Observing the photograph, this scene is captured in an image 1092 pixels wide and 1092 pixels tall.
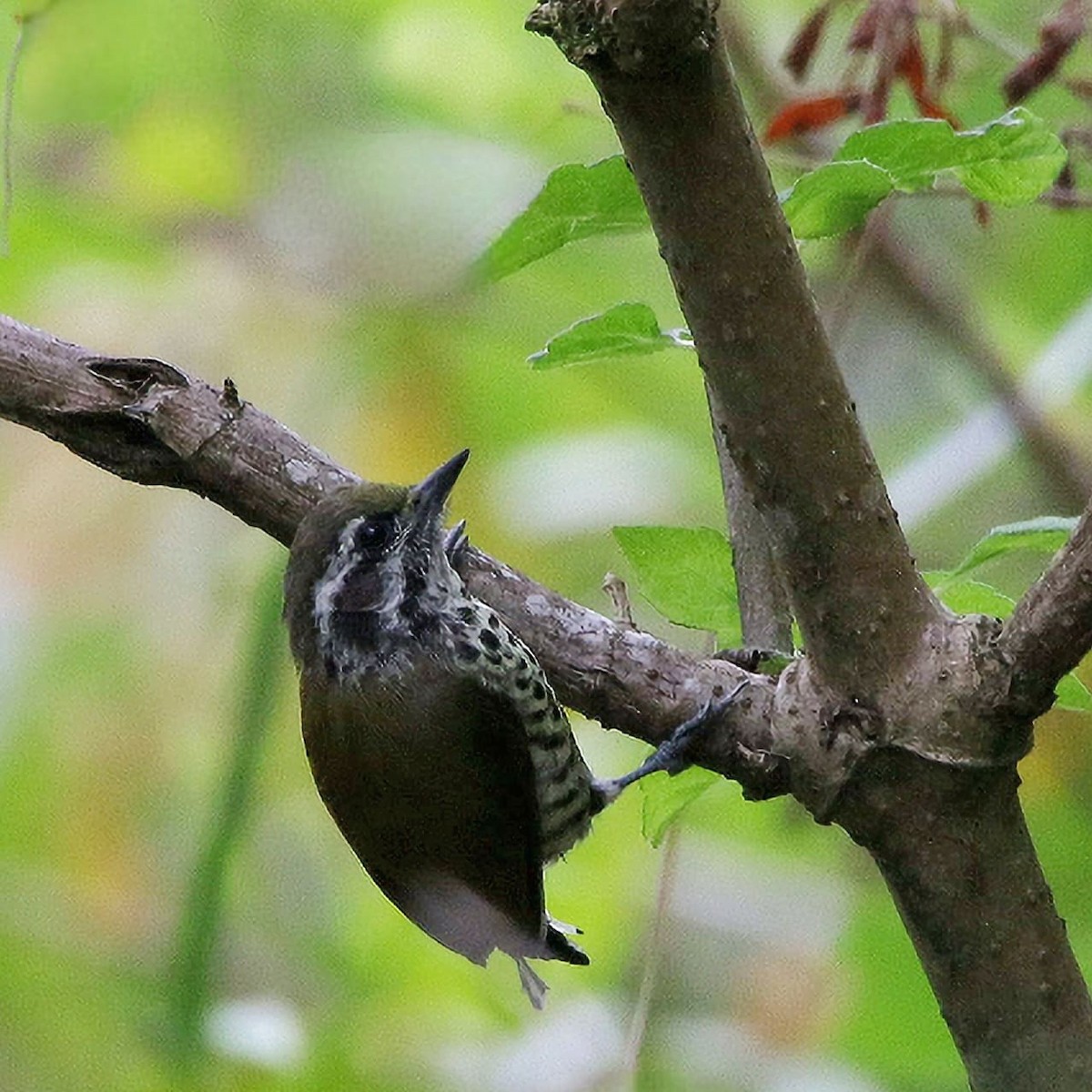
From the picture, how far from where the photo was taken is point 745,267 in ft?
4.55

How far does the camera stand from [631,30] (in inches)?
47.9

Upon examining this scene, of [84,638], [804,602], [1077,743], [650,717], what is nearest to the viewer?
[804,602]

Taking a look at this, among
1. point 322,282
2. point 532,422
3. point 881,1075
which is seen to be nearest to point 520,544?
point 532,422

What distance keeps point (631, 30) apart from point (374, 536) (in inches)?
57.7

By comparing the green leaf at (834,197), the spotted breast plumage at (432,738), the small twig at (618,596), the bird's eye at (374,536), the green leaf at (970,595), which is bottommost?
the spotted breast plumage at (432,738)

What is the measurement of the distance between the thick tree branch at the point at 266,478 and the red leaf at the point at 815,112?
756 mm

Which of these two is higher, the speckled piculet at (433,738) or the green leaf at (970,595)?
the green leaf at (970,595)

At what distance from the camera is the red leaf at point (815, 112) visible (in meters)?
2.17

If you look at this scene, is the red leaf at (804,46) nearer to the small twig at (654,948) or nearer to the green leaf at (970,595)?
the green leaf at (970,595)

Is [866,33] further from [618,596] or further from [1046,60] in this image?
[618,596]

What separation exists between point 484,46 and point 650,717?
1.88 meters

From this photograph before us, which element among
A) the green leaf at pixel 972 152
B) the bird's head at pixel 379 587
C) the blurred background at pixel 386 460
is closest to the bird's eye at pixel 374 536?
the bird's head at pixel 379 587

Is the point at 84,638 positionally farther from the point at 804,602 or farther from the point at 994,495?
the point at 804,602

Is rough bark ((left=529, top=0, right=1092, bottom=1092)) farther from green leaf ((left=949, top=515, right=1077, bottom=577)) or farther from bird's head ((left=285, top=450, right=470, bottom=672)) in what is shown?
bird's head ((left=285, top=450, right=470, bottom=672))
